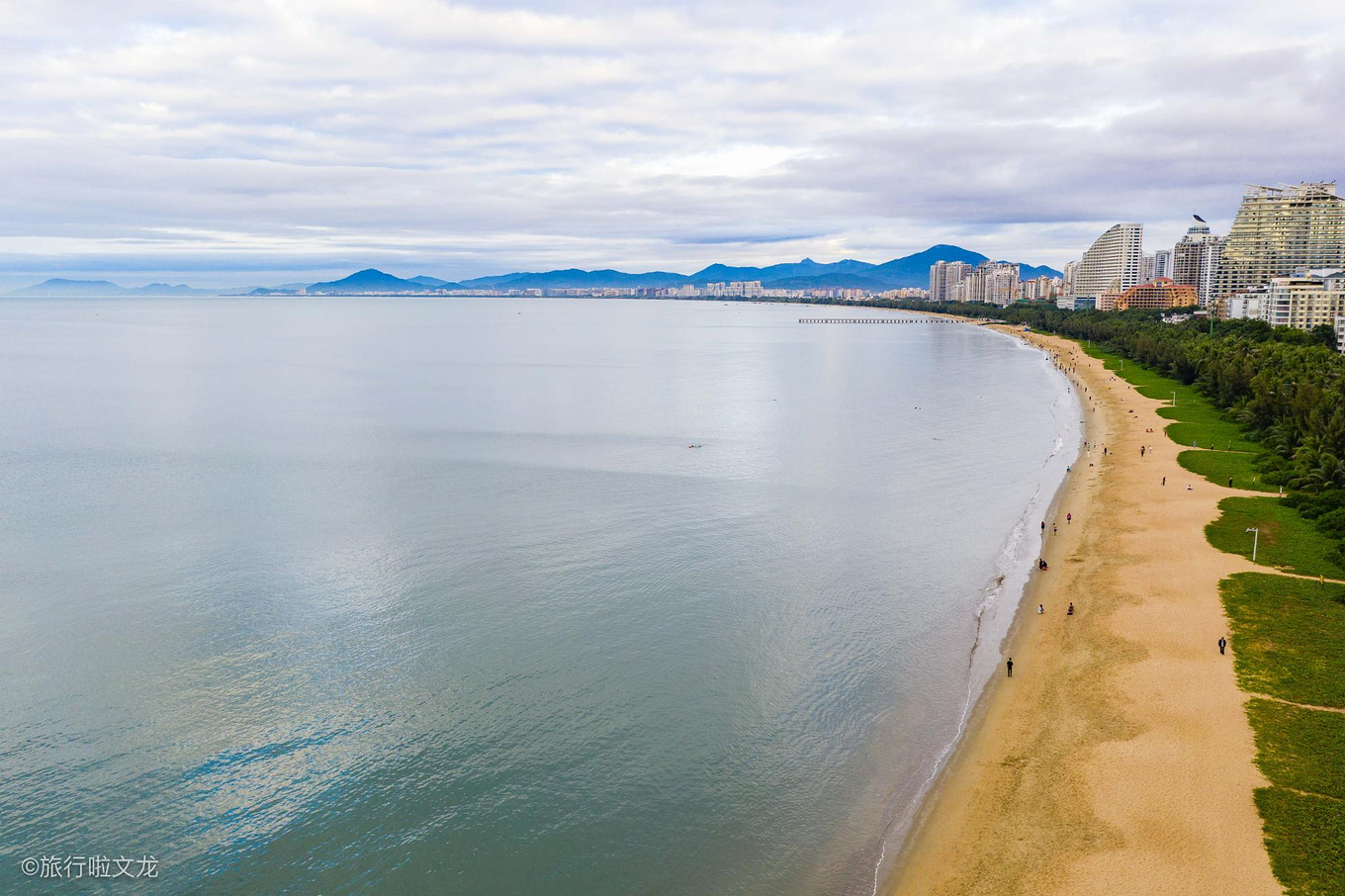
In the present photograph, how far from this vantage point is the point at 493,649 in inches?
1182

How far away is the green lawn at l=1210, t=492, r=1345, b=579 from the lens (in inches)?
1444

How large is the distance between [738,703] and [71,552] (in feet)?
109

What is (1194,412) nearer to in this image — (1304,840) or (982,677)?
(982,677)

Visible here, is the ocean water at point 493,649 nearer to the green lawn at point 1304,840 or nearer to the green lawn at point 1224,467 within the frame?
the green lawn at point 1304,840

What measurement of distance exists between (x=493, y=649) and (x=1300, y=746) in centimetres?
2471

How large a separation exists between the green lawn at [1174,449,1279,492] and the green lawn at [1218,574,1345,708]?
19.4m

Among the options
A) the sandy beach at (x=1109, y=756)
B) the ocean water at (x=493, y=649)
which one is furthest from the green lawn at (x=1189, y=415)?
the sandy beach at (x=1109, y=756)

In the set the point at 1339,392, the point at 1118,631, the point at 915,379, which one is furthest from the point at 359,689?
the point at 915,379

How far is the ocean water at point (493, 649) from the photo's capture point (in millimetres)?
20578

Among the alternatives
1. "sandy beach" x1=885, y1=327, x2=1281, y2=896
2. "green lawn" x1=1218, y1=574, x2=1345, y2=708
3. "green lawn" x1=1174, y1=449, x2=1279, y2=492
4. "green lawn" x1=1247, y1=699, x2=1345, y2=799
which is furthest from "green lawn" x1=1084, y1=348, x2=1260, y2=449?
"green lawn" x1=1247, y1=699, x2=1345, y2=799

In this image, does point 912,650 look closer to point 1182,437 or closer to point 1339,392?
point 1339,392

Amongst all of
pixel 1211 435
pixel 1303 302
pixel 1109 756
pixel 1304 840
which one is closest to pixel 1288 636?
pixel 1109 756

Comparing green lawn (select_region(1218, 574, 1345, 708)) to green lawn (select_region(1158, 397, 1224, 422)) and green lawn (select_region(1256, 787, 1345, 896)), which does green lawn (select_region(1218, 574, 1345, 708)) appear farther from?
green lawn (select_region(1158, 397, 1224, 422))

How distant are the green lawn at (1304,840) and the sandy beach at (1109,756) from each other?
32 centimetres
